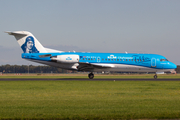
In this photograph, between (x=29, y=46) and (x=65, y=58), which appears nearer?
(x=65, y=58)

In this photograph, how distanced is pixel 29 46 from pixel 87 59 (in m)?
10.00

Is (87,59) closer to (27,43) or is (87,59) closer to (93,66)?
(93,66)

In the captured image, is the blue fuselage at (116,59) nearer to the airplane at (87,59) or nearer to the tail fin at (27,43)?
the airplane at (87,59)

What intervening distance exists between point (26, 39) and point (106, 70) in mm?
14504

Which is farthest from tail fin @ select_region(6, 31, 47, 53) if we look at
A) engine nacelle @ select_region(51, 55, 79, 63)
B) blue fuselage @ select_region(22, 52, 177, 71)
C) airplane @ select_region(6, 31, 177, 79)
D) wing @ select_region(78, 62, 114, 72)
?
wing @ select_region(78, 62, 114, 72)

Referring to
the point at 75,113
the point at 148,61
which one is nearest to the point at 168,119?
the point at 75,113

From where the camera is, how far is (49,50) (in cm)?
3934

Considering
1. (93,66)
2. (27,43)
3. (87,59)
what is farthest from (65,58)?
(27,43)

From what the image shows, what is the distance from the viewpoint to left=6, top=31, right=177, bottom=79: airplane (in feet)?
124

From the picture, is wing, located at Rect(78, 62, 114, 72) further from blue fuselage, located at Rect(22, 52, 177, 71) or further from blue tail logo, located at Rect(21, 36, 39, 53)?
blue tail logo, located at Rect(21, 36, 39, 53)

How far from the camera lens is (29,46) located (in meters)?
38.8

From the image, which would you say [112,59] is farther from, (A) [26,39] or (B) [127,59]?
(A) [26,39]

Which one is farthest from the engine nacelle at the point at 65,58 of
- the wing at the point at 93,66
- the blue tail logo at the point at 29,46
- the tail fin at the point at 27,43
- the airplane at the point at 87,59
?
the blue tail logo at the point at 29,46

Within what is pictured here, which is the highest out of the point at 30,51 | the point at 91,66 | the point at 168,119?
the point at 30,51
